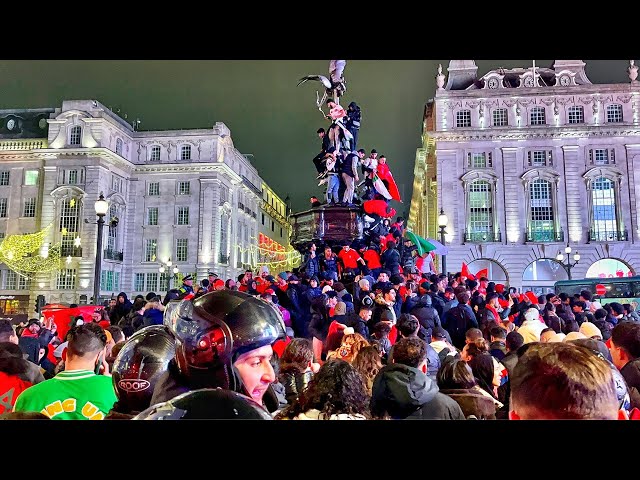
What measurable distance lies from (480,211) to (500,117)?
911 cm

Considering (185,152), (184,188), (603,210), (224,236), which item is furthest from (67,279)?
(603,210)

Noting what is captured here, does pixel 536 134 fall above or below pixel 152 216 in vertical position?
above

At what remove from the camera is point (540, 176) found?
47188 mm

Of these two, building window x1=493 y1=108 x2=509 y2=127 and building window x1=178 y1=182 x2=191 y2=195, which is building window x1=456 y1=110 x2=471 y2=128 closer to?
building window x1=493 y1=108 x2=509 y2=127

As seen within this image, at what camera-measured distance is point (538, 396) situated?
1.79 metres

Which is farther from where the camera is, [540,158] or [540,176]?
[540,158]

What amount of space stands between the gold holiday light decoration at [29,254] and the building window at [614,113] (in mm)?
52288

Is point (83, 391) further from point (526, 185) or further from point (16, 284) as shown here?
point (16, 284)

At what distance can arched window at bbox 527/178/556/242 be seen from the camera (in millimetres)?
46375

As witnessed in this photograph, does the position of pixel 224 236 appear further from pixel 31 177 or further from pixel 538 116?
pixel 538 116

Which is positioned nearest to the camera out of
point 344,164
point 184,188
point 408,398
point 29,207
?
point 408,398

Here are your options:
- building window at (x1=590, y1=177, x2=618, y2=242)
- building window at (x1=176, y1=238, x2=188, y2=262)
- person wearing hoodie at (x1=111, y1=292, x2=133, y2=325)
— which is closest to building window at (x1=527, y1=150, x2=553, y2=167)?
building window at (x1=590, y1=177, x2=618, y2=242)
